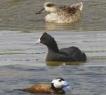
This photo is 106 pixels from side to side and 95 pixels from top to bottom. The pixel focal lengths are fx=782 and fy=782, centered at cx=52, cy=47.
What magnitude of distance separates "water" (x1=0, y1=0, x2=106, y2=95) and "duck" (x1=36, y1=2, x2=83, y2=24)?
30cm

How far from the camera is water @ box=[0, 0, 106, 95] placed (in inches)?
650

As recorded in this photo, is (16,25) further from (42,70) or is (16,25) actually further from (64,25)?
(42,70)

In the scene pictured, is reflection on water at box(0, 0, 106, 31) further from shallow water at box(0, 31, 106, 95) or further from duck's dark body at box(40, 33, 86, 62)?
A: duck's dark body at box(40, 33, 86, 62)

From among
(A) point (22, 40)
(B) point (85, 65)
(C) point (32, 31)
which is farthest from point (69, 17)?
(B) point (85, 65)

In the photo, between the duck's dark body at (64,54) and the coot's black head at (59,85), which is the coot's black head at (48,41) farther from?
the coot's black head at (59,85)

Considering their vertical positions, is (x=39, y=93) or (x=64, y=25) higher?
(x=39, y=93)

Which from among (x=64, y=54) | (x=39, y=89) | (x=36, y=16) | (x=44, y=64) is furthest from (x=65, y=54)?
(x=36, y=16)

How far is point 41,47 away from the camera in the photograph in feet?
72.3

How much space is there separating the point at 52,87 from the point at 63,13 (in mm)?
13563

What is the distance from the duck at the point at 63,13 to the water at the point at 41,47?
302mm

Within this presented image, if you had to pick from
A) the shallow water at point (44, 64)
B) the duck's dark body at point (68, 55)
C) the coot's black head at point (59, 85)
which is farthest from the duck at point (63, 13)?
the coot's black head at point (59, 85)

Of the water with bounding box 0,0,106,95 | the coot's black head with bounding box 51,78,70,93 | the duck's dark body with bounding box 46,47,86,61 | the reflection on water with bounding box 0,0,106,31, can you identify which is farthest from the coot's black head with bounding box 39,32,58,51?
the reflection on water with bounding box 0,0,106,31

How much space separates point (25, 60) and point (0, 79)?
2.63m

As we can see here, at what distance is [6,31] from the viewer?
25031 millimetres
